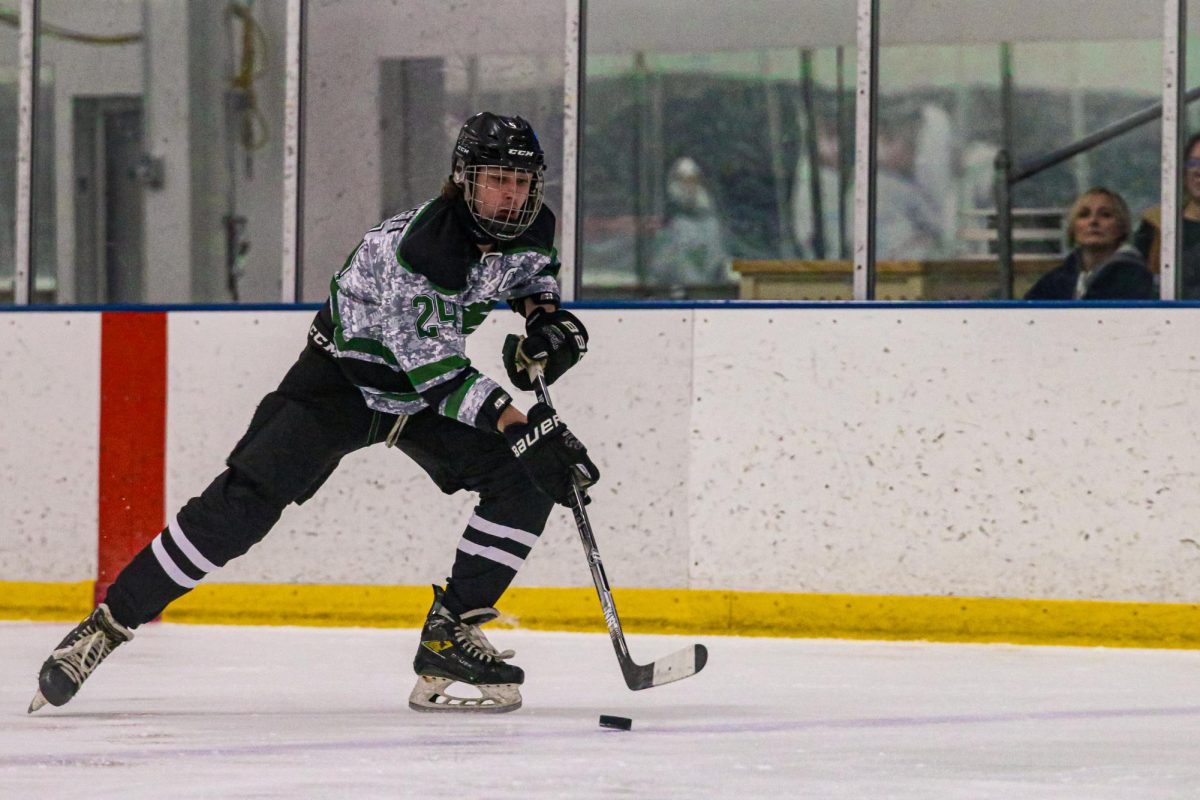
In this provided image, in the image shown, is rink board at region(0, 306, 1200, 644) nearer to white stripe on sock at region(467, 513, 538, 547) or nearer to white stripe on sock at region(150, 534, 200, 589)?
white stripe on sock at region(467, 513, 538, 547)

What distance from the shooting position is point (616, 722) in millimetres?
3260

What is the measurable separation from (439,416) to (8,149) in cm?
275

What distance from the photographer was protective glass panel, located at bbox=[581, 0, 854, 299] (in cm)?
534

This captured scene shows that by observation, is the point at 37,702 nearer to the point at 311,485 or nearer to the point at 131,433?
the point at 311,485

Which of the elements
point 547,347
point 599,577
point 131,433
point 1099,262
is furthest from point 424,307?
point 1099,262

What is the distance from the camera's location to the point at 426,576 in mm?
4996

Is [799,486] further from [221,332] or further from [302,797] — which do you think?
[302,797]

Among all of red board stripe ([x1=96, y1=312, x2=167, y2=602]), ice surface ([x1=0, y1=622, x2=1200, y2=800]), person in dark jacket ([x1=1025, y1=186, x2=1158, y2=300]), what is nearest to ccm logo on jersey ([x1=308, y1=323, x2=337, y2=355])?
ice surface ([x1=0, y1=622, x2=1200, y2=800])

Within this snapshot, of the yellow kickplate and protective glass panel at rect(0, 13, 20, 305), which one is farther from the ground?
protective glass panel at rect(0, 13, 20, 305)

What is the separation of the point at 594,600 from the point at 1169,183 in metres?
1.78

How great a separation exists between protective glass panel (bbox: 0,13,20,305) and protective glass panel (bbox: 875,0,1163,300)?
2481mm

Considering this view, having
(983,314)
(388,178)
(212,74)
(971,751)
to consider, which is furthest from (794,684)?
(212,74)

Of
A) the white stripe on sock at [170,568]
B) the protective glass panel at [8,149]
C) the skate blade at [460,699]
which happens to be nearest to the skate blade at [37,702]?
the white stripe on sock at [170,568]

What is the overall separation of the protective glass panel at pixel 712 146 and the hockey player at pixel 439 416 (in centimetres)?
185
